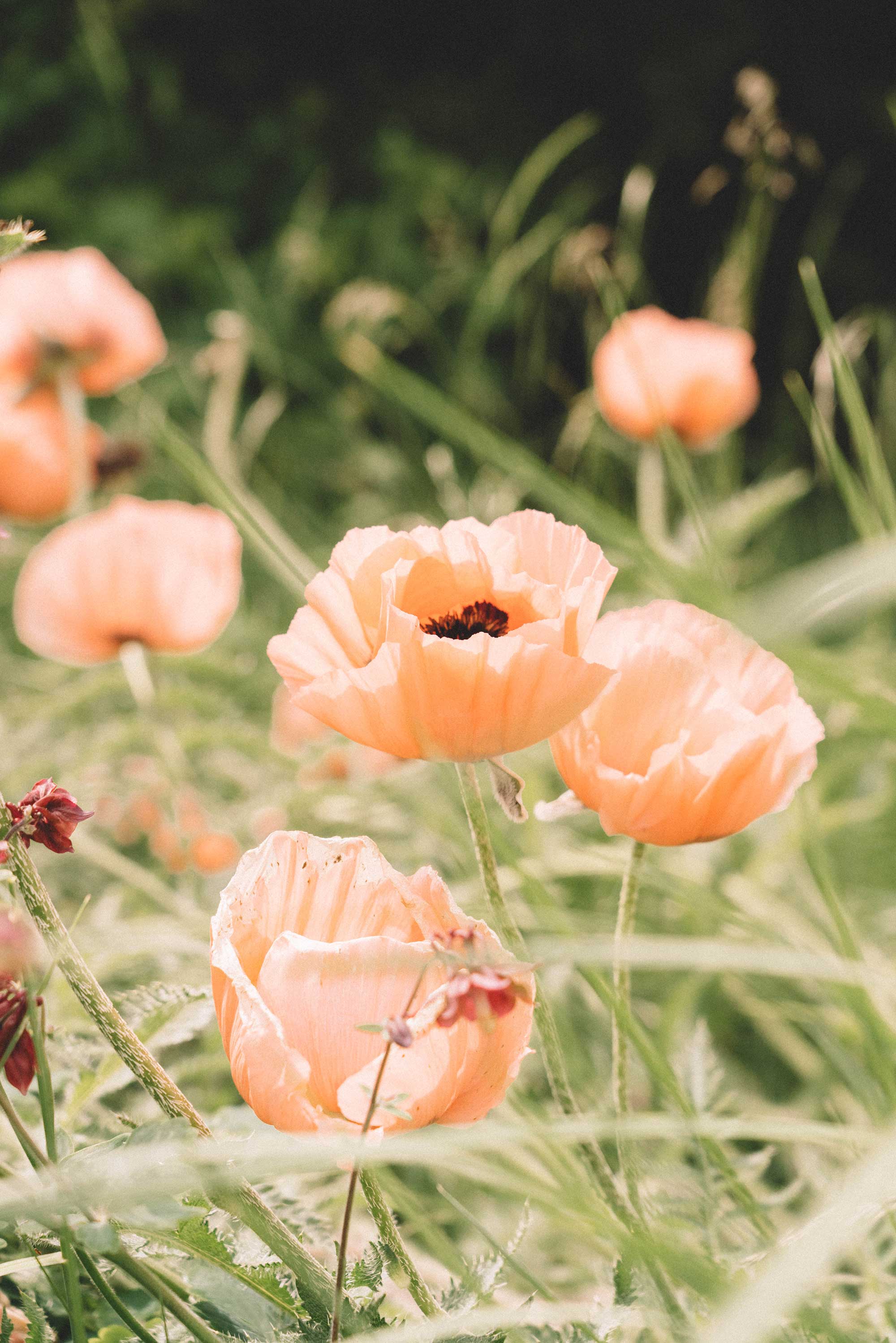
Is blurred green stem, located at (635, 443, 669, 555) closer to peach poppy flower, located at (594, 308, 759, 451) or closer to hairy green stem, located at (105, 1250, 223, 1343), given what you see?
peach poppy flower, located at (594, 308, 759, 451)

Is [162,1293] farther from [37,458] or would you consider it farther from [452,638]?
[37,458]

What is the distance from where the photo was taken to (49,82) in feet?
6.81

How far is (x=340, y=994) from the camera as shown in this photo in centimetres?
23

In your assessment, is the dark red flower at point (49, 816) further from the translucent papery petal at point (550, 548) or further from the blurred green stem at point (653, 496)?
the blurred green stem at point (653, 496)

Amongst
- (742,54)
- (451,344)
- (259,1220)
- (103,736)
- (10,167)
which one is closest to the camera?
(259,1220)

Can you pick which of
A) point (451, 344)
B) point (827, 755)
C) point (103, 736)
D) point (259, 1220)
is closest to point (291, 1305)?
point (259, 1220)

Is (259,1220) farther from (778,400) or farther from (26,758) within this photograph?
(778,400)

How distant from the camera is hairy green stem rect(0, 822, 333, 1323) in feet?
0.71

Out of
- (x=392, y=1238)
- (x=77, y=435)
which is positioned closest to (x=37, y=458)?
(x=77, y=435)

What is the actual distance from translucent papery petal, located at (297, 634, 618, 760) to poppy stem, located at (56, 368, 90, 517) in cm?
52

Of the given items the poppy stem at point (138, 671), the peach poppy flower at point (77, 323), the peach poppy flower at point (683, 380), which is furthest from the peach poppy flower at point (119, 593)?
the peach poppy flower at point (683, 380)

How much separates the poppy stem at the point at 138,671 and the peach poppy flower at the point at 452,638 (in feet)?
1.13

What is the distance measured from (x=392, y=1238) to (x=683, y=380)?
3.03 feet

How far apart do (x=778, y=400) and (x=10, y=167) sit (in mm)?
1638
